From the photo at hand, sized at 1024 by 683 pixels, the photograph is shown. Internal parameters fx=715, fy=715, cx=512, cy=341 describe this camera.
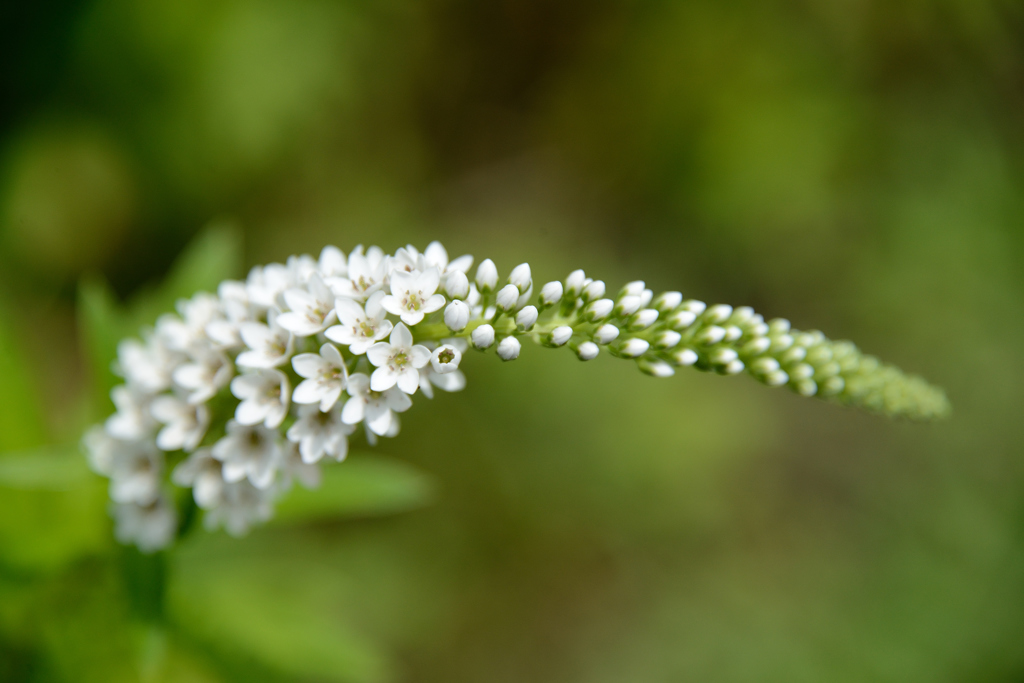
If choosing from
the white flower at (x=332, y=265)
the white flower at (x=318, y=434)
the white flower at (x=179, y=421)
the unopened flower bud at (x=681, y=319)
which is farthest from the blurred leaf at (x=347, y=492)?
the unopened flower bud at (x=681, y=319)

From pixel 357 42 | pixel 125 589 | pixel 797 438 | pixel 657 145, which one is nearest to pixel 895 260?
pixel 797 438

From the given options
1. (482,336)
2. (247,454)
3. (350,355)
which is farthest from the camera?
(247,454)

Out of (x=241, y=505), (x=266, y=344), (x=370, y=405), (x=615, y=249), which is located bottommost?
(x=241, y=505)

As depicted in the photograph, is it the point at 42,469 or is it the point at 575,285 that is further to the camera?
the point at 42,469

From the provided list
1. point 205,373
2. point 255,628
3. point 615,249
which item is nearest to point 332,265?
→ point 205,373

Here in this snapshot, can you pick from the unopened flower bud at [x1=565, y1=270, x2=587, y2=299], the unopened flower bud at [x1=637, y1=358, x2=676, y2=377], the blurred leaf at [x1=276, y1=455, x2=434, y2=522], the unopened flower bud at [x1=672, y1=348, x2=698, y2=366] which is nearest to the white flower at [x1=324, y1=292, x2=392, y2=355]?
the unopened flower bud at [x1=565, y1=270, x2=587, y2=299]

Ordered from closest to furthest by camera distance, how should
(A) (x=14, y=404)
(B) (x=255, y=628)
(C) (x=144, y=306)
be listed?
(A) (x=14, y=404), (C) (x=144, y=306), (B) (x=255, y=628)

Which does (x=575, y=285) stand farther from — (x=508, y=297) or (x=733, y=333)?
(x=733, y=333)

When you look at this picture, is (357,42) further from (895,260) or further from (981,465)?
(981,465)
